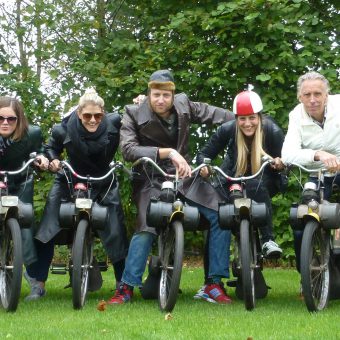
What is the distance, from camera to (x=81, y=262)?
7.07 metres

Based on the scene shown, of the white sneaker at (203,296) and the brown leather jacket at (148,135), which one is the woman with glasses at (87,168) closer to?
the brown leather jacket at (148,135)

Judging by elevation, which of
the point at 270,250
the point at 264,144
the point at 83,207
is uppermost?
the point at 264,144

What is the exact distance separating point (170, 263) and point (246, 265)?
678 mm

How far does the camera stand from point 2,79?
481 inches

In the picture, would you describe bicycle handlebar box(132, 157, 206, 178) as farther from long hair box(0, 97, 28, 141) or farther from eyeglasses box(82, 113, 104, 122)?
long hair box(0, 97, 28, 141)

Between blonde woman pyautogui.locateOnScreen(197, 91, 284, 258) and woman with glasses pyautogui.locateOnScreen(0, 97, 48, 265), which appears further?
woman with glasses pyautogui.locateOnScreen(0, 97, 48, 265)

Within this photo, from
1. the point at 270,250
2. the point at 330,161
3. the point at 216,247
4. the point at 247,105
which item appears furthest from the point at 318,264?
the point at 247,105

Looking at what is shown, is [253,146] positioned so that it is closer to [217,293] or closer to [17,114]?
[217,293]

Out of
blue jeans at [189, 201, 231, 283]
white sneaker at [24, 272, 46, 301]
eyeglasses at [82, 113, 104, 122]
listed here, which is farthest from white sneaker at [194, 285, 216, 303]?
eyeglasses at [82, 113, 104, 122]

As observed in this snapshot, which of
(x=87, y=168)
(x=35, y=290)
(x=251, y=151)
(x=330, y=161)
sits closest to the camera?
(x=330, y=161)

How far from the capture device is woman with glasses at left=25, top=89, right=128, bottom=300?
7.79 metres

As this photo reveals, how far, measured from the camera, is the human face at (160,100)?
775cm

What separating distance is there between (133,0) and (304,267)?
7188 mm

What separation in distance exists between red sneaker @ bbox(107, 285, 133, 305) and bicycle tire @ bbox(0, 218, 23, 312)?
883mm
